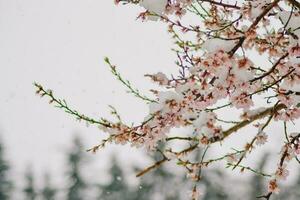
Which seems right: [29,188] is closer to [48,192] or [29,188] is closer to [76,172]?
[48,192]

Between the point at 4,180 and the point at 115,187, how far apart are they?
28.8 ft

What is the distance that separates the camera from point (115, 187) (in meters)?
38.9

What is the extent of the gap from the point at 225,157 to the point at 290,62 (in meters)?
1.22

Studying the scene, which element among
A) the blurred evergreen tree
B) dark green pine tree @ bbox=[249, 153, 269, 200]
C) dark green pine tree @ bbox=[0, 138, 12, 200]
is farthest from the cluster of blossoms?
dark green pine tree @ bbox=[0, 138, 12, 200]

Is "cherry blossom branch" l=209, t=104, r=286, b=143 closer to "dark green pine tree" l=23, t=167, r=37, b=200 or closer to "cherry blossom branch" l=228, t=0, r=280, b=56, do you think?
"cherry blossom branch" l=228, t=0, r=280, b=56

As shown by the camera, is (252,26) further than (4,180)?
No

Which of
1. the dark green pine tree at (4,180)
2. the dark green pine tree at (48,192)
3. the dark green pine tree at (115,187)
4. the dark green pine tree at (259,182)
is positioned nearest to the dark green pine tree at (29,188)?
the dark green pine tree at (48,192)

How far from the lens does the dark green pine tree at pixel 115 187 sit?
124 feet

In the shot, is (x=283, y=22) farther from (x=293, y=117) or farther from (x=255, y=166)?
(x=255, y=166)

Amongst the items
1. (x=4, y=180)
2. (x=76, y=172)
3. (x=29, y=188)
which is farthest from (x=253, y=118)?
(x=29, y=188)

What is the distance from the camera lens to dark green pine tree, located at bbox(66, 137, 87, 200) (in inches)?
1485

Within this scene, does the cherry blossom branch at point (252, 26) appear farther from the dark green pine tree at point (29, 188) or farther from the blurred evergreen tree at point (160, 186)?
the dark green pine tree at point (29, 188)

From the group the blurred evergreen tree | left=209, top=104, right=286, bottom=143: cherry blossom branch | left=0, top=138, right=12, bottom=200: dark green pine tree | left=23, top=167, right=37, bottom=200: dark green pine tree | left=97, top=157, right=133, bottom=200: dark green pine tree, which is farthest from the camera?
left=23, top=167, right=37, bottom=200: dark green pine tree

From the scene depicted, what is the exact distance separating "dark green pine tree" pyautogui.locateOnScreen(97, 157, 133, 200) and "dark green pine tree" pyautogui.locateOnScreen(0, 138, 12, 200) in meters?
7.24
